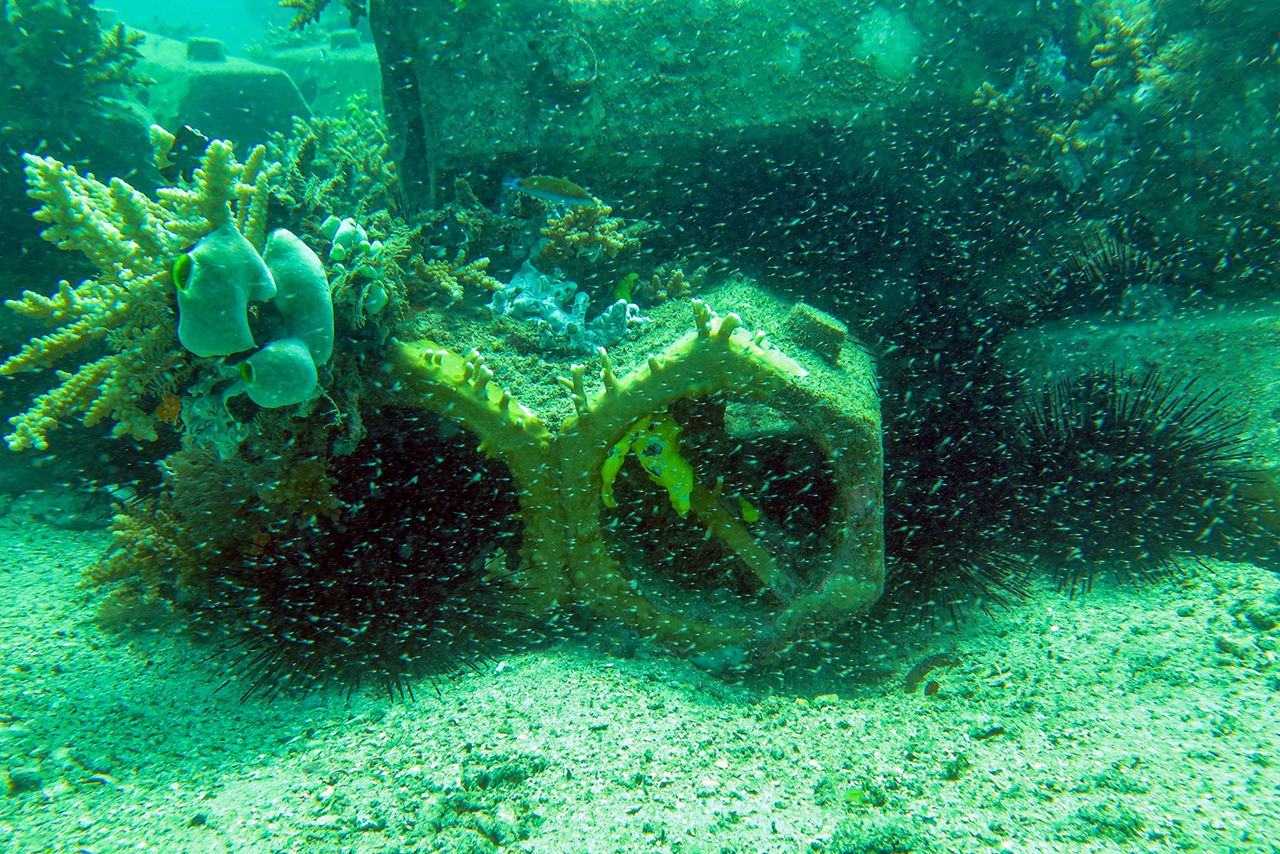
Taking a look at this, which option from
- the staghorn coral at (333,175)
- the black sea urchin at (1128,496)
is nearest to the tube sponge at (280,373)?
the staghorn coral at (333,175)

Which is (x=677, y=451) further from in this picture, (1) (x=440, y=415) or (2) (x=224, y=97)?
(2) (x=224, y=97)

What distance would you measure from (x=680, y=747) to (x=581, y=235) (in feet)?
10.6

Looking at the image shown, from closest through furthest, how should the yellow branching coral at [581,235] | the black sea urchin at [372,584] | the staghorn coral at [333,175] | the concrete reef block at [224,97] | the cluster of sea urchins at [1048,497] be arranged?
the black sea urchin at [372,584], the cluster of sea urchins at [1048,497], the staghorn coral at [333,175], the yellow branching coral at [581,235], the concrete reef block at [224,97]

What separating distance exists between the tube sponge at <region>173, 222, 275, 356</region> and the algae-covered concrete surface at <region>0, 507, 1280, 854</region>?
71.6 inches

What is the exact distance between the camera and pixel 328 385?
292cm

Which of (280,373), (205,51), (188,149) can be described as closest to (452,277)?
(280,373)

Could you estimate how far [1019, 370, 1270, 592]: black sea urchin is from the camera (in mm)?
3994

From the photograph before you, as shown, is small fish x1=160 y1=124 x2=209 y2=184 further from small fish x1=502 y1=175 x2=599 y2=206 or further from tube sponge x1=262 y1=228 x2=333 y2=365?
tube sponge x1=262 y1=228 x2=333 y2=365

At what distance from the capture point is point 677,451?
3.76m

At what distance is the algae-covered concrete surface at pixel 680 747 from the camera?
2346 millimetres

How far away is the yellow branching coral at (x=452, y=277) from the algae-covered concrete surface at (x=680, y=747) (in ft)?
7.42

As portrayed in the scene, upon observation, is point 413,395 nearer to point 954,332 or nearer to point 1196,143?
point 954,332

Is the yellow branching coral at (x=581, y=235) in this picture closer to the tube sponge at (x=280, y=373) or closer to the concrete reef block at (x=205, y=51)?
the tube sponge at (x=280, y=373)

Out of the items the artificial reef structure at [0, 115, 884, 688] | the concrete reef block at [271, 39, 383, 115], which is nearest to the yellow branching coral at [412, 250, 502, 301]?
the artificial reef structure at [0, 115, 884, 688]
